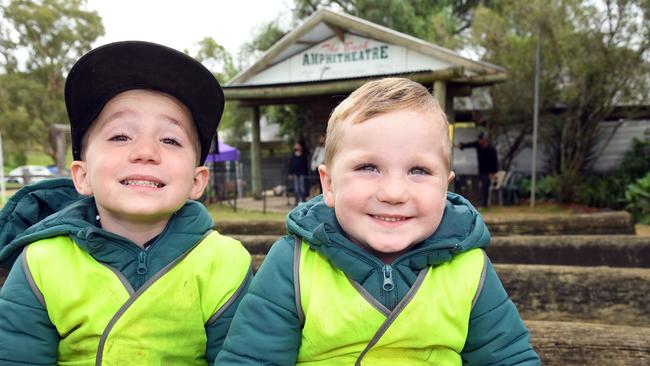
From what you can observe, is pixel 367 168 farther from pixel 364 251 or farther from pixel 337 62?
pixel 337 62

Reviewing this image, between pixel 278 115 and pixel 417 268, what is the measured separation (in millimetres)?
18299

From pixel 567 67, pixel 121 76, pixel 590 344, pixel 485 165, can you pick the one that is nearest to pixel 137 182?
pixel 121 76

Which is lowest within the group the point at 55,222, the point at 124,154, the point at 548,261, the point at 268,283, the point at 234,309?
the point at 548,261

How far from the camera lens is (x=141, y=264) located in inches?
58.2

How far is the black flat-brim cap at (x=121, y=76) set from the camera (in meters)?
1.49

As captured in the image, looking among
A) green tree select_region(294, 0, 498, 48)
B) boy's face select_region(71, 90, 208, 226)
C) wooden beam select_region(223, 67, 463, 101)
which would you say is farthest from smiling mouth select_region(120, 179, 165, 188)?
green tree select_region(294, 0, 498, 48)

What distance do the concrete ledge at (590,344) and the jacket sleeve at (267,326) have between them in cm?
82

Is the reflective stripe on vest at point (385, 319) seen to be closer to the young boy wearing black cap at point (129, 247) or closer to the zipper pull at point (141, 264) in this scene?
the young boy wearing black cap at point (129, 247)

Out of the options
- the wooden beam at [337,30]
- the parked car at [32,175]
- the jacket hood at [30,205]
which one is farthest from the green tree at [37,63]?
the jacket hood at [30,205]

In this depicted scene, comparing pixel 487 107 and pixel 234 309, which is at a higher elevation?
pixel 487 107

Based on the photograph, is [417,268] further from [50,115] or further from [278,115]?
[50,115]

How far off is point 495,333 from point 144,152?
3.89 ft

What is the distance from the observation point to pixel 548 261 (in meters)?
2.71

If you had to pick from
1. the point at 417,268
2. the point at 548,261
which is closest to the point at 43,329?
the point at 417,268
